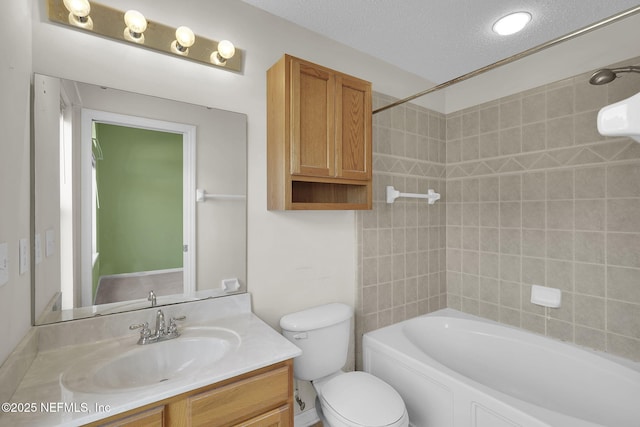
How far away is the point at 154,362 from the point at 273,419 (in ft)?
1.77

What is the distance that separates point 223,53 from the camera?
1.49 m

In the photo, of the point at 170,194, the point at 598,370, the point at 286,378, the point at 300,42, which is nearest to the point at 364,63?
the point at 300,42

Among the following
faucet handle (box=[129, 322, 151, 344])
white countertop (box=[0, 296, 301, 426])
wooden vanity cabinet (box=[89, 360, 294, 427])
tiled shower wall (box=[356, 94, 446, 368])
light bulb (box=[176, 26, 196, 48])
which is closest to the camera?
white countertop (box=[0, 296, 301, 426])

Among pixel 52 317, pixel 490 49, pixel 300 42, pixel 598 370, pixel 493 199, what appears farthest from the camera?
pixel 493 199

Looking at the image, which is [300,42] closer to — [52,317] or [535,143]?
[535,143]

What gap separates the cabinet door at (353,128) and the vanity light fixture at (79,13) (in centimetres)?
115

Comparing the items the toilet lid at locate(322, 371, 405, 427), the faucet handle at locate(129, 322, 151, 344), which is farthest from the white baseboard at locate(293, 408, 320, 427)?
the faucet handle at locate(129, 322, 151, 344)

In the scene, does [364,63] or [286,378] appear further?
[364,63]

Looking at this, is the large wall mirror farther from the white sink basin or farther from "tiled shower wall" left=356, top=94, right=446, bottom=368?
"tiled shower wall" left=356, top=94, right=446, bottom=368

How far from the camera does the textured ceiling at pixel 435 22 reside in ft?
5.24

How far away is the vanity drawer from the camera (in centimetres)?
100

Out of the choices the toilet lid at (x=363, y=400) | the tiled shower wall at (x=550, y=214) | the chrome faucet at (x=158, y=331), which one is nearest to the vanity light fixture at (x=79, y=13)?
the chrome faucet at (x=158, y=331)

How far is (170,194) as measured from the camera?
4.74 ft

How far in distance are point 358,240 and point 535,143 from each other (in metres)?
1.41
